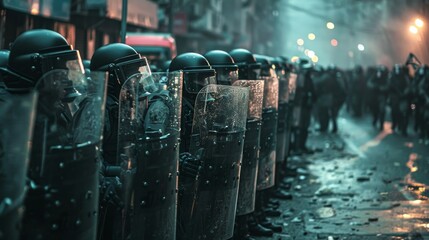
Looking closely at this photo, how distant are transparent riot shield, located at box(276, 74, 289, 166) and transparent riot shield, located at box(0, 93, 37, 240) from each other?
6.84 metres

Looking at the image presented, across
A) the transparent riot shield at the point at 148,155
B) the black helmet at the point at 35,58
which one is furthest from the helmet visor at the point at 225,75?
the transparent riot shield at the point at 148,155

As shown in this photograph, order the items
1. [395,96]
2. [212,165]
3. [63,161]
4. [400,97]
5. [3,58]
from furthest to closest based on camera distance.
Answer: [395,96] → [400,97] → [3,58] → [212,165] → [63,161]

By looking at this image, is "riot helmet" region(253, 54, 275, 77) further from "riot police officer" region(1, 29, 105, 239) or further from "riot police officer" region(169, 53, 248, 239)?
"riot police officer" region(1, 29, 105, 239)

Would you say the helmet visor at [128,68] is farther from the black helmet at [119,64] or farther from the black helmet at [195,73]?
the black helmet at [195,73]

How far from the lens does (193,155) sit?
17.5 ft

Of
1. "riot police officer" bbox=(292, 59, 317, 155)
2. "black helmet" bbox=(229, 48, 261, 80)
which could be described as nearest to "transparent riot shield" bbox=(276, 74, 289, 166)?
"black helmet" bbox=(229, 48, 261, 80)

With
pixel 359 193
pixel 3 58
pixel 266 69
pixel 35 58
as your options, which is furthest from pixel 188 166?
pixel 359 193

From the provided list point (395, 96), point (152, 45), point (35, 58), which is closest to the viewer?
point (35, 58)

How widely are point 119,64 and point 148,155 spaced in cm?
143

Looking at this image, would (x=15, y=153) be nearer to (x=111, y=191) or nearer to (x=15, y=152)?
(x=15, y=152)

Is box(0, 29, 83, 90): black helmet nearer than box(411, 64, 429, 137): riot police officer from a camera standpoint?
Yes

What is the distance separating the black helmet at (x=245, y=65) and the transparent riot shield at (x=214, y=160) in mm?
3283

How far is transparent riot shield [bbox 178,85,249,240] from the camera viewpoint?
5.31 m

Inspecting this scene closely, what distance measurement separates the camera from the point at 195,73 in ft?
20.6
